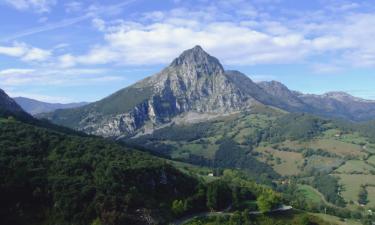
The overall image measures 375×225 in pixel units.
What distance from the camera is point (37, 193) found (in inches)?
4850

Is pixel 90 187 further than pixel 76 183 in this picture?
No

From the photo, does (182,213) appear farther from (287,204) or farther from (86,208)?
(287,204)

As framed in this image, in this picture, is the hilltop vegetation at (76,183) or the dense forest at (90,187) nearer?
the hilltop vegetation at (76,183)

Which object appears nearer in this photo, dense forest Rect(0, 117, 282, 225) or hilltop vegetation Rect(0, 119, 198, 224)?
hilltop vegetation Rect(0, 119, 198, 224)

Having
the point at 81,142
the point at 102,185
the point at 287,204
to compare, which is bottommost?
the point at 287,204

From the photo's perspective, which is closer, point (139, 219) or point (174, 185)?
point (139, 219)

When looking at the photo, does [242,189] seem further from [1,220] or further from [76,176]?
[1,220]

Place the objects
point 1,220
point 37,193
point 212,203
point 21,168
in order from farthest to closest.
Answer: point 212,203
point 21,168
point 37,193
point 1,220

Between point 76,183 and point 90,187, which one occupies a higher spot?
point 76,183

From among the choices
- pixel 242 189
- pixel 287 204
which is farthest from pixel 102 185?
pixel 287 204

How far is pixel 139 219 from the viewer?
396ft

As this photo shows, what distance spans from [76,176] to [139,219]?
25.4 meters

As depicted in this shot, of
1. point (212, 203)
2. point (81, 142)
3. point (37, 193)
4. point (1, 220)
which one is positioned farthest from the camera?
point (81, 142)

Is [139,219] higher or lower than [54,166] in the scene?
lower
